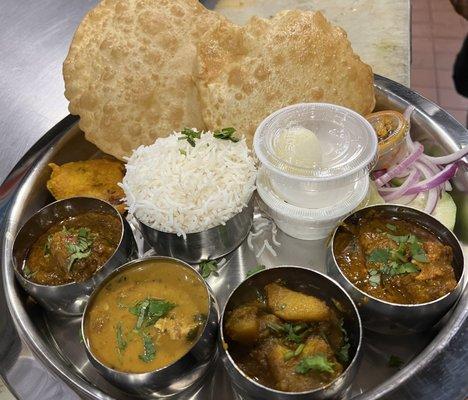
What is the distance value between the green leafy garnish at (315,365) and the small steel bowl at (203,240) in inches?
31.4

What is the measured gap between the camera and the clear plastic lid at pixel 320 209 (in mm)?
2246

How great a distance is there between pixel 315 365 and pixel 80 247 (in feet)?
3.84

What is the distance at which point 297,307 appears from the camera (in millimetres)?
1839

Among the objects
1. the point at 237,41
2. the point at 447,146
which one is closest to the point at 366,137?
the point at 447,146

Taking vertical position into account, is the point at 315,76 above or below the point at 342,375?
above

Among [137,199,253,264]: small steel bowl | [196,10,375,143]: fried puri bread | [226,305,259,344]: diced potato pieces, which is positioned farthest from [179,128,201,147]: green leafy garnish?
[226,305,259,344]: diced potato pieces

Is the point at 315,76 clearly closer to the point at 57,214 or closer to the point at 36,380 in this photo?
the point at 57,214

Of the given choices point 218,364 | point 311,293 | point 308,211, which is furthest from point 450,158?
point 218,364

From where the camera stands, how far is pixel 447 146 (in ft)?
8.59

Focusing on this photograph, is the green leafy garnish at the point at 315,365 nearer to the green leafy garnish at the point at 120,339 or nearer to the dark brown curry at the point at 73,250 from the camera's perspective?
the green leafy garnish at the point at 120,339

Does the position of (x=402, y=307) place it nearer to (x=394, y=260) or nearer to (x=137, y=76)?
(x=394, y=260)

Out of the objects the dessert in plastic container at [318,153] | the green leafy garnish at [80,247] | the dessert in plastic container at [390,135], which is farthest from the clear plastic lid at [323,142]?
the green leafy garnish at [80,247]

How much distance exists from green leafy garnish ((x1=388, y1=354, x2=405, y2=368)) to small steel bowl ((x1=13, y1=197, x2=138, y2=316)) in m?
1.25

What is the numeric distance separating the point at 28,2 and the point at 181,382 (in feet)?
14.8
